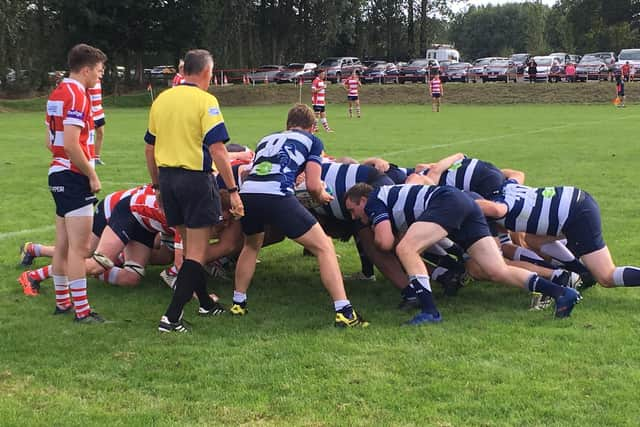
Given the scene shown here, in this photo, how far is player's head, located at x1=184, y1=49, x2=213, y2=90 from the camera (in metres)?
5.15

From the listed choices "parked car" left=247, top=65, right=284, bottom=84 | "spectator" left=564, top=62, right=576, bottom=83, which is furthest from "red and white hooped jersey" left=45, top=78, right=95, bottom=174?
"parked car" left=247, top=65, right=284, bottom=84

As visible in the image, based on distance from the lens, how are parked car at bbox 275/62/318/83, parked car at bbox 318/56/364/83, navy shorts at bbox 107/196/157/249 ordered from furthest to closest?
parked car at bbox 318/56/364/83 → parked car at bbox 275/62/318/83 → navy shorts at bbox 107/196/157/249

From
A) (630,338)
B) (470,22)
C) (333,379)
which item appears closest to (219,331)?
(333,379)

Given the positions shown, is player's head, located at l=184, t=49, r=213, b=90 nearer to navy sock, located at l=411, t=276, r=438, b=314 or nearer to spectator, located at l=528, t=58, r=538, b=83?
navy sock, located at l=411, t=276, r=438, b=314

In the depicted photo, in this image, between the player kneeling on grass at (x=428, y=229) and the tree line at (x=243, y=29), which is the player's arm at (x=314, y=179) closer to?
the player kneeling on grass at (x=428, y=229)

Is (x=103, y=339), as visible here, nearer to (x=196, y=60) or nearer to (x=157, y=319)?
(x=157, y=319)

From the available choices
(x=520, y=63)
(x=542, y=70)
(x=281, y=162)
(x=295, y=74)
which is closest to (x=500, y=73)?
(x=542, y=70)

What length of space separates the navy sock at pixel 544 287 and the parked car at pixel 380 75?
44.1 meters

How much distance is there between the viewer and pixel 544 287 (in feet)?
17.7

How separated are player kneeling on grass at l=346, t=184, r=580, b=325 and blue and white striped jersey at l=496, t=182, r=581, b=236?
406 millimetres

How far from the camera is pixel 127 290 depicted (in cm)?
644

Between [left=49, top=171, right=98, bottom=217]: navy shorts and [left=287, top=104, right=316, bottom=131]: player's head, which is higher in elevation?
[left=287, top=104, right=316, bottom=131]: player's head

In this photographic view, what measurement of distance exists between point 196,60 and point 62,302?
7.06 feet

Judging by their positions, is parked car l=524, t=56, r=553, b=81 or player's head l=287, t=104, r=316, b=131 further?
parked car l=524, t=56, r=553, b=81
